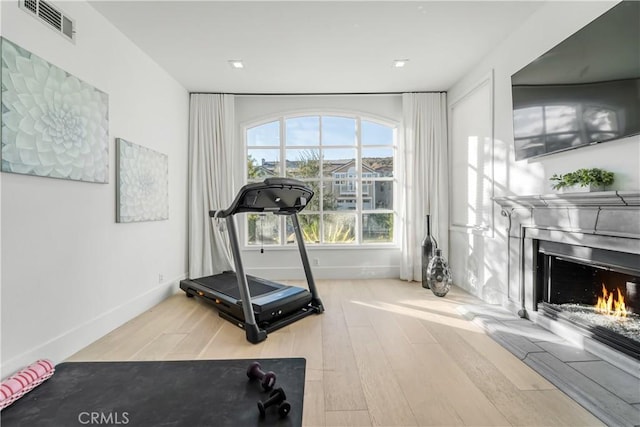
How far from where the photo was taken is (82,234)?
253 centimetres

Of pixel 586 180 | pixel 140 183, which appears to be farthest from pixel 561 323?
pixel 140 183

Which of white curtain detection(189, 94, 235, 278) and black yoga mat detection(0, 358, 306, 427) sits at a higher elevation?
white curtain detection(189, 94, 235, 278)

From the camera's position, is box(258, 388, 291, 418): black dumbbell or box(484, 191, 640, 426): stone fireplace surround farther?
box(484, 191, 640, 426): stone fireplace surround

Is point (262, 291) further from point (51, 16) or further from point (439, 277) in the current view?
point (51, 16)

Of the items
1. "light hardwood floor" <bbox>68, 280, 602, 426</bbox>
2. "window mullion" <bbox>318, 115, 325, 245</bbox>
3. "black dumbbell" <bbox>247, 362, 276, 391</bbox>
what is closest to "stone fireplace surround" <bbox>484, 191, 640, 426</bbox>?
"light hardwood floor" <bbox>68, 280, 602, 426</bbox>

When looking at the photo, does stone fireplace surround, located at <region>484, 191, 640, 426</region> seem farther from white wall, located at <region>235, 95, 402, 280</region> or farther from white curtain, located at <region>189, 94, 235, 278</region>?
white curtain, located at <region>189, 94, 235, 278</region>

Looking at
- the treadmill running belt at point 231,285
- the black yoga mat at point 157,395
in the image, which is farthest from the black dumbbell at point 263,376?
the treadmill running belt at point 231,285

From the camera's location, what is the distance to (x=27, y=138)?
79.7 inches

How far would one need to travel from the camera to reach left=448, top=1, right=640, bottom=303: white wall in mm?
2113

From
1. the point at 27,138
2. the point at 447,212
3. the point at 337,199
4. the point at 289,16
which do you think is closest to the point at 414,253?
the point at 447,212

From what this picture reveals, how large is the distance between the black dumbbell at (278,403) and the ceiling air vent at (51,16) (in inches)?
117

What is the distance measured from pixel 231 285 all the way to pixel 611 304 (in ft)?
11.7

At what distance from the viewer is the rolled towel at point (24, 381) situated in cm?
176

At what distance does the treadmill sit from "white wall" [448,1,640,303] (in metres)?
2.04
